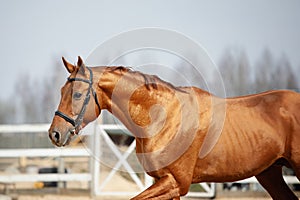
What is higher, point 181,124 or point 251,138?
point 181,124

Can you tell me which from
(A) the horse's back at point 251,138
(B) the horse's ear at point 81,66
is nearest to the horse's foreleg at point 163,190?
(A) the horse's back at point 251,138

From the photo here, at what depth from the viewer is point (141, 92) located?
4566 mm

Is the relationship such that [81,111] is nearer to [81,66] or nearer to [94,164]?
[81,66]

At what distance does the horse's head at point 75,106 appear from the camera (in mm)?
4270

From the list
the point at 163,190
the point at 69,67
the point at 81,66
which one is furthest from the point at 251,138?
the point at 69,67

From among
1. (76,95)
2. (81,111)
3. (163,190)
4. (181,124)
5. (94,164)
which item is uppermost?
(76,95)

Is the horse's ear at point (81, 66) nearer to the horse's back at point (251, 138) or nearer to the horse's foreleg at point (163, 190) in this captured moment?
the horse's foreleg at point (163, 190)

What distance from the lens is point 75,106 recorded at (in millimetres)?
4320

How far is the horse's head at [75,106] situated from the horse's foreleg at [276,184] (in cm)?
219

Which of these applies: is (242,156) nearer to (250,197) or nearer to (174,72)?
(174,72)

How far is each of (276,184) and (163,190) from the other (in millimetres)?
1598

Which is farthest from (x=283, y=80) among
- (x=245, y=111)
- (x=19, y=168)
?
(x=245, y=111)

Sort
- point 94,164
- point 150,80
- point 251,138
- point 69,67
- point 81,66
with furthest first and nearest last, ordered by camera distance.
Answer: point 94,164 → point 251,138 → point 150,80 → point 69,67 → point 81,66

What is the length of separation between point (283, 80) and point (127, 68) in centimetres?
2092
